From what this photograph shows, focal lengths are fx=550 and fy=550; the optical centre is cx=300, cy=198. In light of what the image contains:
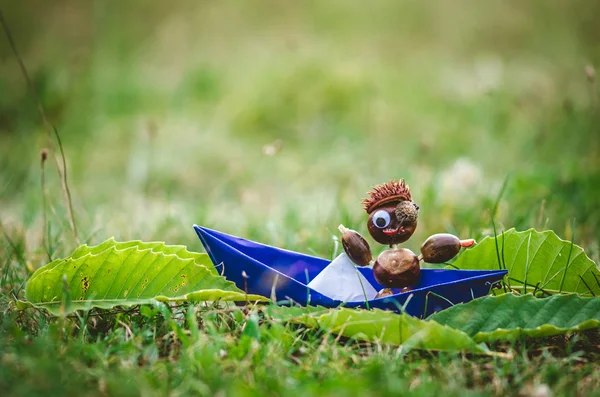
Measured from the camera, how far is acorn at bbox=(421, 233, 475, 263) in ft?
4.01

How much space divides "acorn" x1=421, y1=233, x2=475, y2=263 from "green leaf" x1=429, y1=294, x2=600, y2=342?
0.11 m

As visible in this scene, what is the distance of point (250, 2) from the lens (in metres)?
7.06

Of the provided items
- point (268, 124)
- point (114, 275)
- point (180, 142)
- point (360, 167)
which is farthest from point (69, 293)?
point (268, 124)

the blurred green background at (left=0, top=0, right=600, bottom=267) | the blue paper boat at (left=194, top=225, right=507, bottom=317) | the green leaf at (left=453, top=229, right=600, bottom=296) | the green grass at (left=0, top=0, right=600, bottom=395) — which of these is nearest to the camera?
the green grass at (left=0, top=0, right=600, bottom=395)

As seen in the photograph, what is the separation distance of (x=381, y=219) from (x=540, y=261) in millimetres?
431

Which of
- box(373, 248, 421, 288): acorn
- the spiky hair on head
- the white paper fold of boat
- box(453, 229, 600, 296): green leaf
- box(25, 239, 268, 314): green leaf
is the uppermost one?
the spiky hair on head

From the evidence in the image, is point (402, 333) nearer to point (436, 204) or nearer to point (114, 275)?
point (114, 275)

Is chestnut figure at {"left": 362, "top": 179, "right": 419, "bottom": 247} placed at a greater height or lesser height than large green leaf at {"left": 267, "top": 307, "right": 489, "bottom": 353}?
greater

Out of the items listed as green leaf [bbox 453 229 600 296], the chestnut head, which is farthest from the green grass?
the chestnut head

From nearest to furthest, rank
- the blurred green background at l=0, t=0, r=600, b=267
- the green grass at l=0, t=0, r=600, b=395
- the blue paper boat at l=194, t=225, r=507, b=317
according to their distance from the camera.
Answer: the green grass at l=0, t=0, r=600, b=395 < the blue paper boat at l=194, t=225, r=507, b=317 < the blurred green background at l=0, t=0, r=600, b=267

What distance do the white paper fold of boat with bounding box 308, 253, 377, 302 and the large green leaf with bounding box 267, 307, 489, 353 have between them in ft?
0.26

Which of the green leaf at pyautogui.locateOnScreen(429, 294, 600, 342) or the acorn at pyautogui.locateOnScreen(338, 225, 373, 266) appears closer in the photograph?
the green leaf at pyautogui.locateOnScreen(429, 294, 600, 342)

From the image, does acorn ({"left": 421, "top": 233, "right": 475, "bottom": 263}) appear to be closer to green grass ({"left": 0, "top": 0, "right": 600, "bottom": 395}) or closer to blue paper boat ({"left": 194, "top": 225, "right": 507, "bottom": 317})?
blue paper boat ({"left": 194, "top": 225, "right": 507, "bottom": 317})

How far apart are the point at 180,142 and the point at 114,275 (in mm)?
3289
